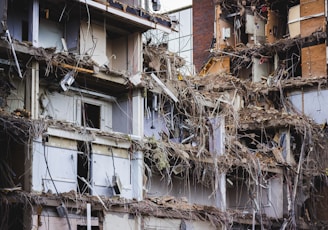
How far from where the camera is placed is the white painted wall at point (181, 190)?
3609 cm

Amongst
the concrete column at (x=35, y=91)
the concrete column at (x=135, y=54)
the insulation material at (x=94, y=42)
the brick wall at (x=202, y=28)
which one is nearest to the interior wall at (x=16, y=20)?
the concrete column at (x=35, y=91)

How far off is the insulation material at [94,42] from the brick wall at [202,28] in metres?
20.3

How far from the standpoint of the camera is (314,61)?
4675 cm

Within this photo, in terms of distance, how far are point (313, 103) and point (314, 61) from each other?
2.64m

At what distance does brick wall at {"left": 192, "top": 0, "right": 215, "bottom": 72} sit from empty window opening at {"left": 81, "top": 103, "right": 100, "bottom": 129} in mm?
20054

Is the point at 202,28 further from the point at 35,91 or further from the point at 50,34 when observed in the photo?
the point at 35,91

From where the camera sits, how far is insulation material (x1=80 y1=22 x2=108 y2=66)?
33.3 m

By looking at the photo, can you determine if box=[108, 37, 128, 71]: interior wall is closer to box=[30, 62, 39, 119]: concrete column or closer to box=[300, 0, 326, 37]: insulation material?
box=[30, 62, 39, 119]: concrete column

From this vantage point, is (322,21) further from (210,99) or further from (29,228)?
(29,228)

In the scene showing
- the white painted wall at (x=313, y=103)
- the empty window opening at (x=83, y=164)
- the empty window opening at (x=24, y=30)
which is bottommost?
the empty window opening at (x=83, y=164)

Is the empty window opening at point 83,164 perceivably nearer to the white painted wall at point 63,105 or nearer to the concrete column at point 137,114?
the white painted wall at point 63,105

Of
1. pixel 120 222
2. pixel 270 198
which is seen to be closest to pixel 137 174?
pixel 120 222

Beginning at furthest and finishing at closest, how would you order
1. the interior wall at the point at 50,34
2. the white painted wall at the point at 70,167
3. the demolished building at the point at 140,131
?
the interior wall at the point at 50,34 < the demolished building at the point at 140,131 < the white painted wall at the point at 70,167

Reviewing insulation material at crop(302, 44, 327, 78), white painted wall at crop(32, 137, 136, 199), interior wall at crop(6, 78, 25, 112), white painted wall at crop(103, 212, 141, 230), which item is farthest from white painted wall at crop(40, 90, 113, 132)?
insulation material at crop(302, 44, 327, 78)
